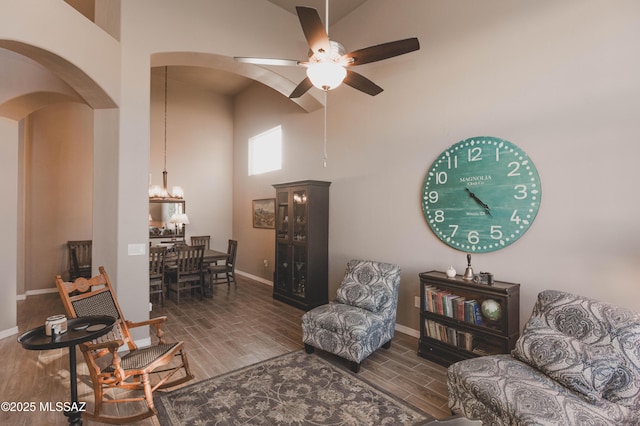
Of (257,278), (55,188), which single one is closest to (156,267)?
(257,278)

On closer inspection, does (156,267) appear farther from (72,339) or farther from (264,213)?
(72,339)

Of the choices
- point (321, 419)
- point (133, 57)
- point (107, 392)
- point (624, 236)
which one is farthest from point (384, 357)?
point (133, 57)

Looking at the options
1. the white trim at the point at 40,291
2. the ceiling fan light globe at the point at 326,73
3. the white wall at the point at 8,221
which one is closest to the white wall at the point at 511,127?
the ceiling fan light globe at the point at 326,73

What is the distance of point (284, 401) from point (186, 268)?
11.9 feet

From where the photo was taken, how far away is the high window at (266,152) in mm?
6707

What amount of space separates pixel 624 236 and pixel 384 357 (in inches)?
95.1

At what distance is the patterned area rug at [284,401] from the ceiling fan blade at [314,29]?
2846 millimetres

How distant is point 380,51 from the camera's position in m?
2.55

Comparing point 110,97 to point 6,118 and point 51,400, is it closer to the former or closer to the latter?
point 6,118

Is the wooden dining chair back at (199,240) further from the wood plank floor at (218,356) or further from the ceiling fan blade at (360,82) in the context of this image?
the ceiling fan blade at (360,82)

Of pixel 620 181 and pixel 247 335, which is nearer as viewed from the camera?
pixel 620 181

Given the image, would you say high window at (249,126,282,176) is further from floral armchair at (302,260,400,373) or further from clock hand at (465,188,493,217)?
clock hand at (465,188,493,217)

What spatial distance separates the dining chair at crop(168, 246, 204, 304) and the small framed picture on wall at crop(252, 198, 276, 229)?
1597mm

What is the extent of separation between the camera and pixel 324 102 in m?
5.29
